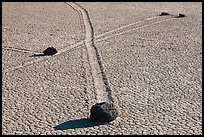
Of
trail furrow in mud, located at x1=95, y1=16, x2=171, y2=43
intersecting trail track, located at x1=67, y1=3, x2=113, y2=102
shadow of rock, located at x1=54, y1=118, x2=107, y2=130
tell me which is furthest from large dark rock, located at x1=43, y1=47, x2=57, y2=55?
shadow of rock, located at x1=54, y1=118, x2=107, y2=130

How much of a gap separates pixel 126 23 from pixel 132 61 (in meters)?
3.82

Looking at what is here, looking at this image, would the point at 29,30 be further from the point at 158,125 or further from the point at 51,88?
the point at 158,125

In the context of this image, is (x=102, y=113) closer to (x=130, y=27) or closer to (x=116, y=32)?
(x=116, y=32)

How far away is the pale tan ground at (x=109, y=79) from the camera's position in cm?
388

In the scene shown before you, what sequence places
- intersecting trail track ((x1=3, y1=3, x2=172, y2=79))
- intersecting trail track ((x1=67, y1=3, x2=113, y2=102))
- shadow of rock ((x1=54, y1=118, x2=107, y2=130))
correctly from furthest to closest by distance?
1. intersecting trail track ((x1=3, y1=3, x2=172, y2=79))
2. intersecting trail track ((x1=67, y1=3, x2=113, y2=102))
3. shadow of rock ((x1=54, y1=118, x2=107, y2=130))

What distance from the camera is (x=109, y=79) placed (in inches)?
207

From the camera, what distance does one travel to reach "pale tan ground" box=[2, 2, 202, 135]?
12.7ft

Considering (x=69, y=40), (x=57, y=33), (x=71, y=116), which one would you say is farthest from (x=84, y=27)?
(x=71, y=116)

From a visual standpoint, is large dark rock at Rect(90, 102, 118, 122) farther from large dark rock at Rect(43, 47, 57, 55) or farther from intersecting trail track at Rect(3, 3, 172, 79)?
large dark rock at Rect(43, 47, 57, 55)

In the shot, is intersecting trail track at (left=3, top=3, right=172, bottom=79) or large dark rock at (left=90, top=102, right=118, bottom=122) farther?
intersecting trail track at (left=3, top=3, right=172, bottom=79)

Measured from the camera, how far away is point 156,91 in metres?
4.79

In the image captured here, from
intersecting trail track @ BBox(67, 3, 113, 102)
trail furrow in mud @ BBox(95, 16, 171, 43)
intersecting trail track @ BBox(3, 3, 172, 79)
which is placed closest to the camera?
intersecting trail track @ BBox(67, 3, 113, 102)

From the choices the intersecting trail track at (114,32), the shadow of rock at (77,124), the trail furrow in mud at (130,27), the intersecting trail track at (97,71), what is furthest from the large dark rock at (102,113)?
the trail furrow in mud at (130,27)

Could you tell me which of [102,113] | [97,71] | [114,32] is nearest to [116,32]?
[114,32]
